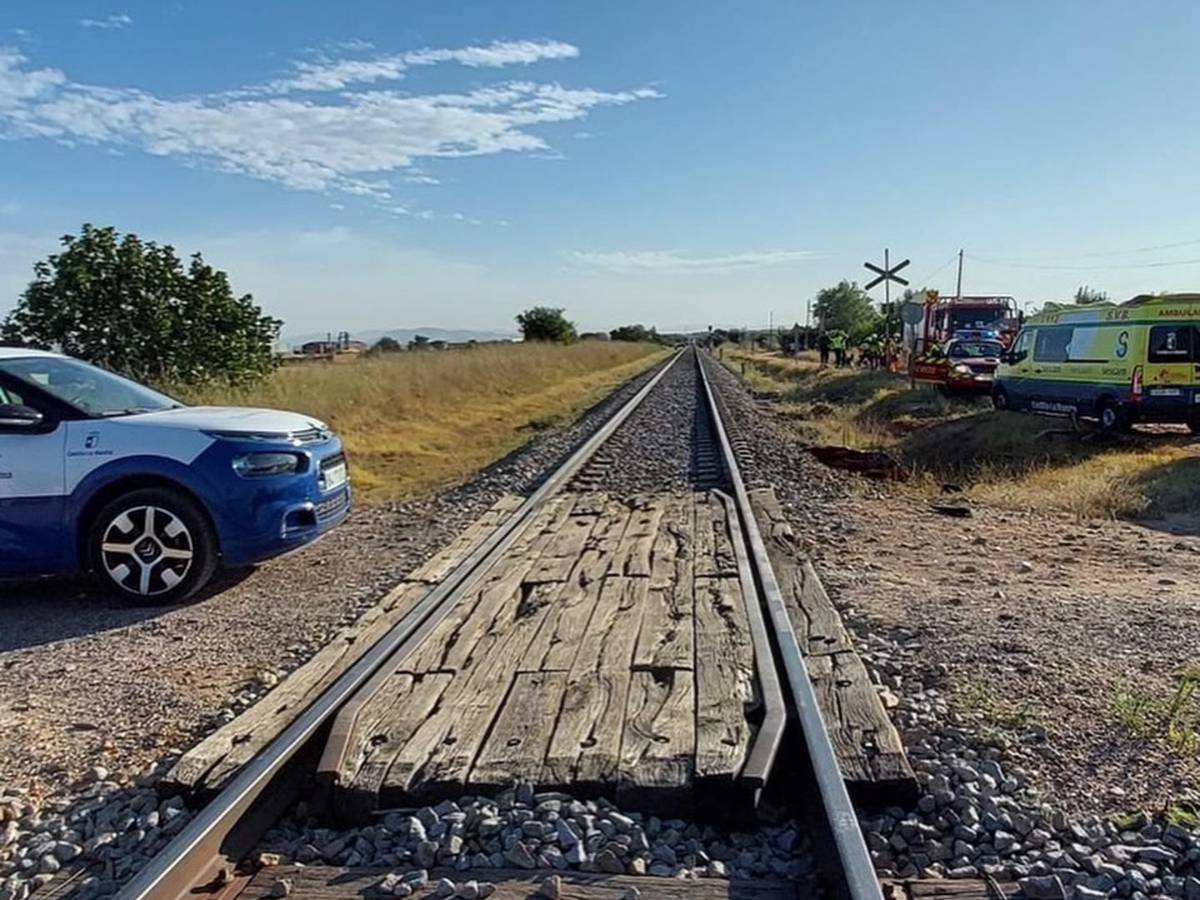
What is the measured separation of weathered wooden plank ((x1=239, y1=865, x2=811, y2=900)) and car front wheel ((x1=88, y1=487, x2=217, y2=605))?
3.61m

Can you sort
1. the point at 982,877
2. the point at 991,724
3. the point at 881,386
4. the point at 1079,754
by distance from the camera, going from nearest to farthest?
the point at 982,877 < the point at 1079,754 < the point at 991,724 < the point at 881,386

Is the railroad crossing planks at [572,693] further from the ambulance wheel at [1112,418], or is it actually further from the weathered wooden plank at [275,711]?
the ambulance wheel at [1112,418]

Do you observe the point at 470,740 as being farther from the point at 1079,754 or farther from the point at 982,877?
the point at 1079,754

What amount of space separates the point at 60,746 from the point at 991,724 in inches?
155

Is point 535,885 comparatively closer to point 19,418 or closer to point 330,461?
point 330,461

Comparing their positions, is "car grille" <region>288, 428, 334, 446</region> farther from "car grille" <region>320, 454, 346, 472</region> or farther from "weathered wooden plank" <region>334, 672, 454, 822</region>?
"weathered wooden plank" <region>334, 672, 454, 822</region>

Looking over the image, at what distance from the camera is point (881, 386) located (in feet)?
99.2

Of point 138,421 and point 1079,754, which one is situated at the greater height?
point 138,421

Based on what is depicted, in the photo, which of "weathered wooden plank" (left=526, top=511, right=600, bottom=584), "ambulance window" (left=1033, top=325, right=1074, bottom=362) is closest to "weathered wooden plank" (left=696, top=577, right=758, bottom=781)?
"weathered wooden plank" (left=526, top=511, right=600, bottom=584)

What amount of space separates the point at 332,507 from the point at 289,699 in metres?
2.95

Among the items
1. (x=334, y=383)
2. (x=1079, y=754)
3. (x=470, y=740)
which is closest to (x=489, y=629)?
(x=470, y=740)

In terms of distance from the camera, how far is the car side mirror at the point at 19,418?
6297 millimetres

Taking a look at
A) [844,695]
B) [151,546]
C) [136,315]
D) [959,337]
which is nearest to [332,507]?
[151,546]

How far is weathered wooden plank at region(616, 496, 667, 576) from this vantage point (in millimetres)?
7020
